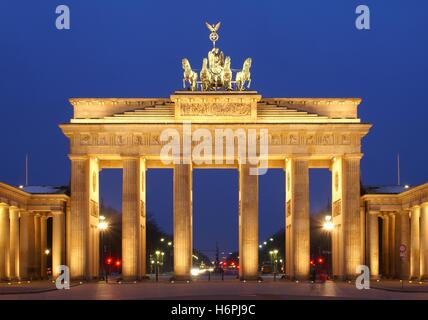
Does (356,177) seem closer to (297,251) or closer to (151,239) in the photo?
(297,251)

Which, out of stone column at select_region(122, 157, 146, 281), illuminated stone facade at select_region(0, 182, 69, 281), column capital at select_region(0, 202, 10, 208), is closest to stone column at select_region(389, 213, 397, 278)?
stone column at select_region(122, 157, 146, 281)

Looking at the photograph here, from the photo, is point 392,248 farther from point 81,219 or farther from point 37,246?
point 37,246

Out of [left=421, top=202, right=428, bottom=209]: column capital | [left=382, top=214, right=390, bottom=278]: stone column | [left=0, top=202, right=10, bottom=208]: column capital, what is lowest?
[left=382, top=214, right=390, bottom=278]: stone column

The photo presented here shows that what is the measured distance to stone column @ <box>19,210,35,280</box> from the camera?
94188mm

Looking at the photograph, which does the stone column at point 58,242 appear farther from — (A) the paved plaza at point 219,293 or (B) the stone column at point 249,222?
(B) the stone column at point 249,222

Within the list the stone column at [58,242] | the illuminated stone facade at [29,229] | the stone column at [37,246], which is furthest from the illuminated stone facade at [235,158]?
the stone column at [37,246]

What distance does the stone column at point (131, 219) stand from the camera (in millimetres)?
88812

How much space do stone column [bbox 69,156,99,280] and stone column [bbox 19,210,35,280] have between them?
6.69 metres

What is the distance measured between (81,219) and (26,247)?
352 inches

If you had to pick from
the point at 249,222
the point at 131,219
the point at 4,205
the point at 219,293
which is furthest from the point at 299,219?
the point at 219,293

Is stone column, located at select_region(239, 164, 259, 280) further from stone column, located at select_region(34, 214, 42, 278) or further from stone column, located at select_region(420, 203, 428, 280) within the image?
stone column, located at select_region(34, 214, 42, 278)
